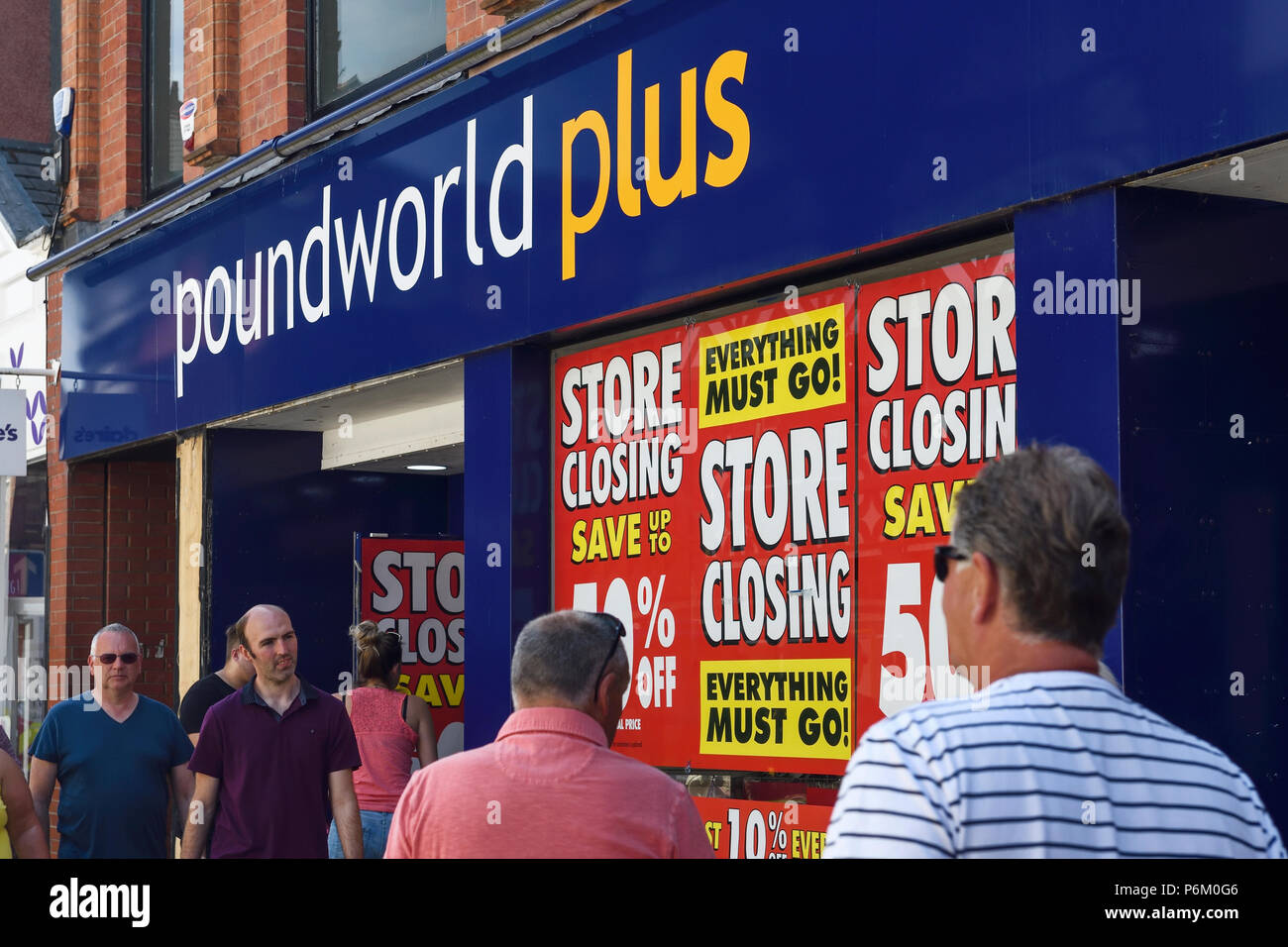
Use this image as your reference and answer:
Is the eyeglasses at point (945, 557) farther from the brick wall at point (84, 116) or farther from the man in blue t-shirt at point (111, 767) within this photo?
the brick wall at point (84, 116)

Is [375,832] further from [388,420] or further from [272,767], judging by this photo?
[388,420]

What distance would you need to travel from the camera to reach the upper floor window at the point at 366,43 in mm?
9695

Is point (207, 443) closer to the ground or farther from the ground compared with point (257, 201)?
closer to the ground

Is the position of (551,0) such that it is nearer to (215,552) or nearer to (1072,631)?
(215,552)

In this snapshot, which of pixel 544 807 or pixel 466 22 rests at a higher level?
pixel 466 22

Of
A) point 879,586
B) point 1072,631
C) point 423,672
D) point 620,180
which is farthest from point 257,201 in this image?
point 1072,631

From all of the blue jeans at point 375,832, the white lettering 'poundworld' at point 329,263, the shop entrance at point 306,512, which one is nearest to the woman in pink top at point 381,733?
the blue jeans at point 375,832

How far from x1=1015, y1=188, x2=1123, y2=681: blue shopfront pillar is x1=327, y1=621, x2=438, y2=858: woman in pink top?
4.15 meters

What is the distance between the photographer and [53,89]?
14.6 meters

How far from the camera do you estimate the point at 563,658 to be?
12.3 feet

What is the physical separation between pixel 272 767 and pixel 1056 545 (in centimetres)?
500

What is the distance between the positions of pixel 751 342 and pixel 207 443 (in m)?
5.50
